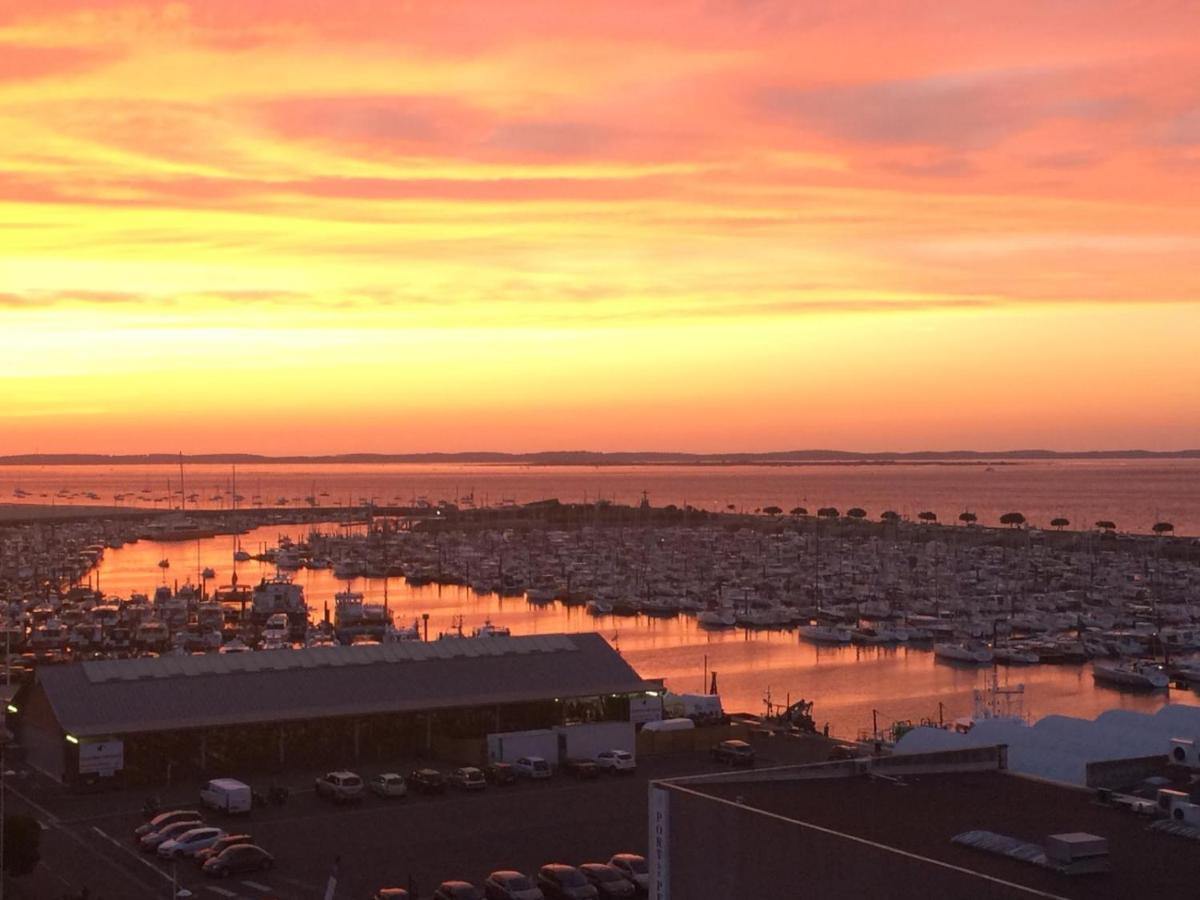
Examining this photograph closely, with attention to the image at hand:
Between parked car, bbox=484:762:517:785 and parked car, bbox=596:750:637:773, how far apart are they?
867 millimetres

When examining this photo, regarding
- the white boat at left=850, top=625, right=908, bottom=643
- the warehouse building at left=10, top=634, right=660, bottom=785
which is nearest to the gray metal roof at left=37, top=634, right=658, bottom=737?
the warehouse building at left=10, top=634, right=660, bottom=785

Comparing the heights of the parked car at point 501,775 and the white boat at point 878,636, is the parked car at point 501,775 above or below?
above

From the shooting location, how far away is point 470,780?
12.8m

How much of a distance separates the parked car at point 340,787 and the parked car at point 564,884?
288 cm

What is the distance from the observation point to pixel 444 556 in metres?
45.6

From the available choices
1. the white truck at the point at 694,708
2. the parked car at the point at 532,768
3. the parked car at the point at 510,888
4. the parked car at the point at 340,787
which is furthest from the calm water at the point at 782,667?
the parked car at the point at 510,888

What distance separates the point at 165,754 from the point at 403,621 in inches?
772

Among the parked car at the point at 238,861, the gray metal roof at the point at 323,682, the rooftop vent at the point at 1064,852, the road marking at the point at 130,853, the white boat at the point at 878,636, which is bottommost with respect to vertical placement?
the white boat at the point at 878,636

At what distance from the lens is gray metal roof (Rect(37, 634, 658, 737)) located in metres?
13.3

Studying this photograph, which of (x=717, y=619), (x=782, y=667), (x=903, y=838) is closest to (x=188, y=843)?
(x=903, y=838)

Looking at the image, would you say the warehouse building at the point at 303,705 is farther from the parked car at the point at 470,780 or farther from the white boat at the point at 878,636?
the white boat at the point at 878,636

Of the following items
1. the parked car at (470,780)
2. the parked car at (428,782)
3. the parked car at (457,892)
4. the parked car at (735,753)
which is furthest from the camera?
the parked car at (735,753)

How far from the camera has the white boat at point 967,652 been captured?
26.6 metres

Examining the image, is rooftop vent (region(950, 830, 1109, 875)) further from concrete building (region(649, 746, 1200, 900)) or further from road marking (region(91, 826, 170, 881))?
road marking (region(91, 826, 170, 881))
